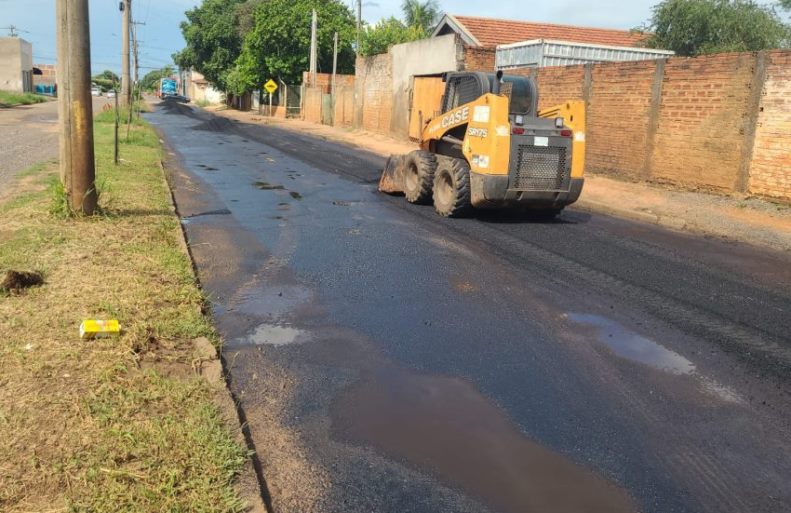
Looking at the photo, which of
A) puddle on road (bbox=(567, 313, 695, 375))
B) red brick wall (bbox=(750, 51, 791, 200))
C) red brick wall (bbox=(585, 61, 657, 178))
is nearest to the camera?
puddle on road (bbox=(567, 313, 695, 375))

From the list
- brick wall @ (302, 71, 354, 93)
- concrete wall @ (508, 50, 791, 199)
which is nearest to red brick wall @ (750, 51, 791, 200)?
concrete wall @ (508, 50, 791, 199)

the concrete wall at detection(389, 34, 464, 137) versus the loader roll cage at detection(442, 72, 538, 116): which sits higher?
the concrete wall at detection(389, 34, 464, 137)

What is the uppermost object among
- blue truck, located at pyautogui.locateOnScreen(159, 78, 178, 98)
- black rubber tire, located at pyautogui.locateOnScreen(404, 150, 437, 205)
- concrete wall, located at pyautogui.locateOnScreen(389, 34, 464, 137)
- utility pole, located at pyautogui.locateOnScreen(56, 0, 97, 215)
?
blue truck, located at pyautogui.locateOnScreen(159, 78, 178, 98)

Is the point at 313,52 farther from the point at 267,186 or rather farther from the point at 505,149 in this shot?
the point at 505,149

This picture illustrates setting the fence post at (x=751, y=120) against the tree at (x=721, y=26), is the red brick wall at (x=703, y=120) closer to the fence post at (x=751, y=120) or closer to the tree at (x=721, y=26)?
the fence post at (x=751, y=120)

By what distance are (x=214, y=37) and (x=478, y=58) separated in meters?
45.9

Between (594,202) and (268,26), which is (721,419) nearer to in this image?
(594,202)

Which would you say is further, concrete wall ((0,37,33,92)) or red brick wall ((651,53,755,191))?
concrete wall ((0,37,33,92))

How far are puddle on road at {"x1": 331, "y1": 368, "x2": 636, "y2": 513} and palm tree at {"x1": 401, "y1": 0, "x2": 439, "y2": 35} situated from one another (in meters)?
48.3

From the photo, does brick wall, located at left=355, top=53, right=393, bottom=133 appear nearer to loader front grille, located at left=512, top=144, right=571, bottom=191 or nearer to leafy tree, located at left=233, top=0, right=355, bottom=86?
leafy tree, located at left=233, top=0, right=355, bottom=86

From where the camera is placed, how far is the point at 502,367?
4926 millimetres

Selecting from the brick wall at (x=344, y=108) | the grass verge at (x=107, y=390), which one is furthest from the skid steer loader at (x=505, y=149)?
the brick wall at (x=344, y=108)

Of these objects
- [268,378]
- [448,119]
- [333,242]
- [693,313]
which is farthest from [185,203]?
[693,313]

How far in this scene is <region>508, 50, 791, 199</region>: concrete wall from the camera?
1252 centimetres
